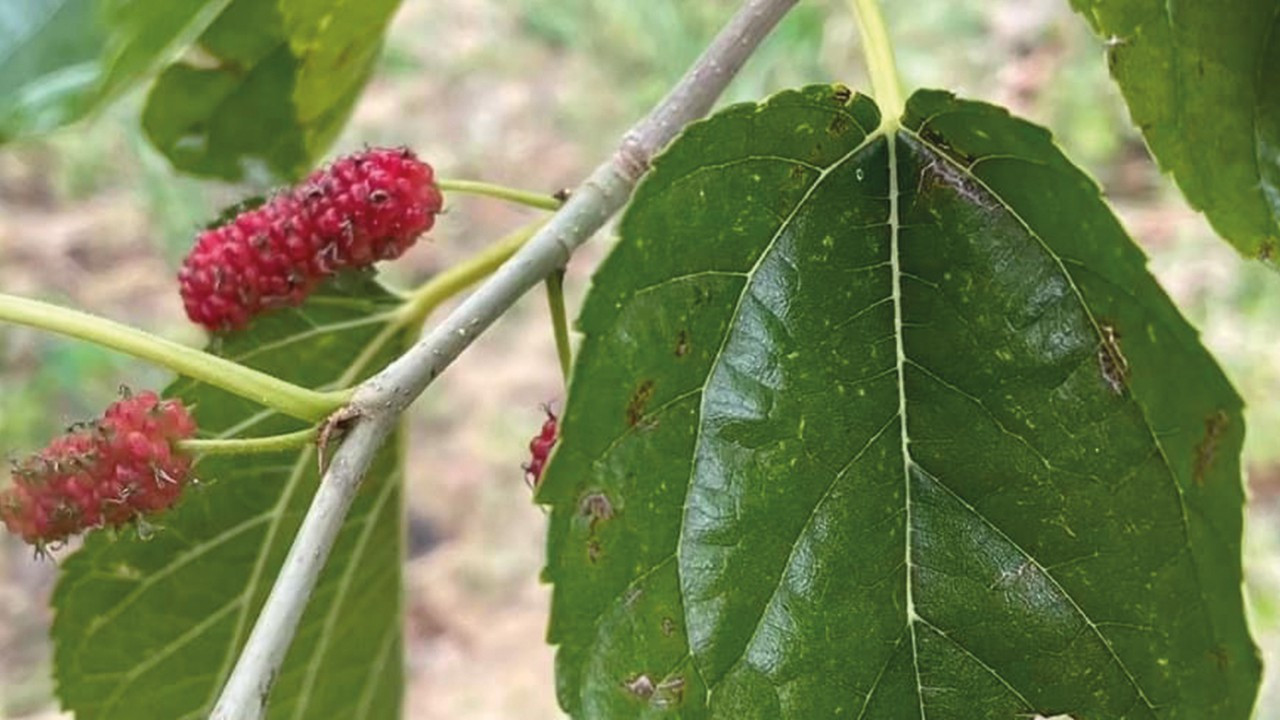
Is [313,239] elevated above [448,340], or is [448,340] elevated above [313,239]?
[313,239]

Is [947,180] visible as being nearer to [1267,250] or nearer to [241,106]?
[1267,250]

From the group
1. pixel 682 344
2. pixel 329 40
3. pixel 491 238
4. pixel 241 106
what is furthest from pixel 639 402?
pixel 491 238

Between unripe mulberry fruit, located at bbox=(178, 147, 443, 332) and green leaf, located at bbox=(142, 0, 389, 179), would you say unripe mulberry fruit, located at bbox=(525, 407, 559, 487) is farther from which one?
green leaf, located at bbox=(142, 0, 389, 179)

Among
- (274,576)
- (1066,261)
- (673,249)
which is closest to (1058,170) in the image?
(1066,261)

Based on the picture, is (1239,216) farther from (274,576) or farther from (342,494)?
(274,576)

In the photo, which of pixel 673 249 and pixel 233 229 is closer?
pixel 673 249

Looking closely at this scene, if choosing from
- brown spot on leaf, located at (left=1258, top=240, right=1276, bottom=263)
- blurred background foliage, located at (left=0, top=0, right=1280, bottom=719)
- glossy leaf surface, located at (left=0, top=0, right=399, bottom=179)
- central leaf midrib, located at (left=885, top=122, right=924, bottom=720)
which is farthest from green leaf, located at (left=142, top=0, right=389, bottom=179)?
blurred background foliage, located at (left=0, top=0, right=1280, bottom=719)

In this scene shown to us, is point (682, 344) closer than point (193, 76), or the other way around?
point (682, 344)
